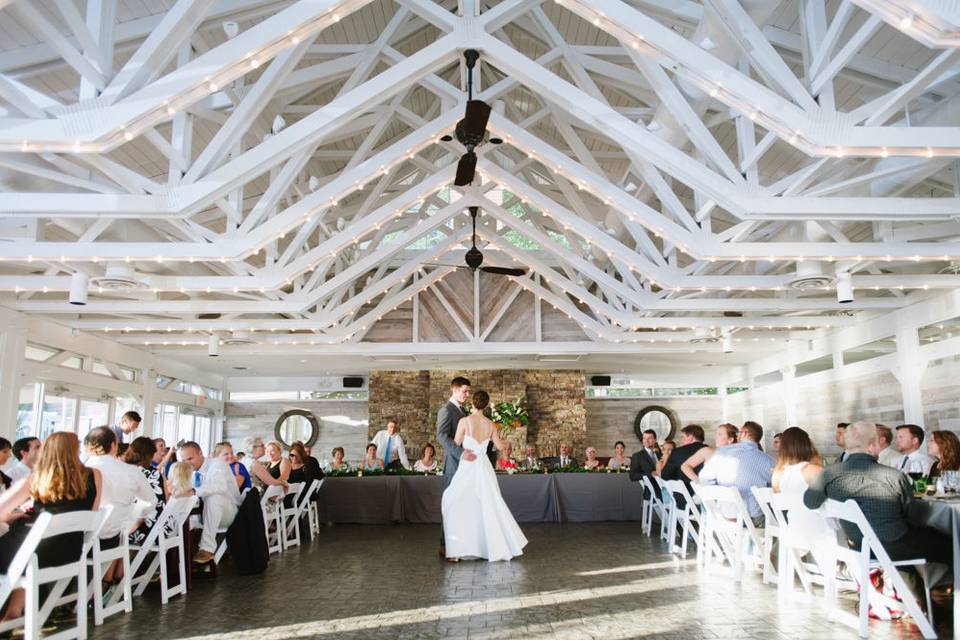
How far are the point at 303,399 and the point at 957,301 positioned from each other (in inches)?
567

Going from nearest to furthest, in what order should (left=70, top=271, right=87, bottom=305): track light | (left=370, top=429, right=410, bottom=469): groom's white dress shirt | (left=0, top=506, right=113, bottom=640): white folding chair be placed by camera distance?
(left=0, top=506, right=113, bottom=640): white folding chair, (left=70, top=271, right=87, bottom=305): track light, (left=370, top=429, right=410, bottom=469): groom's white dress shirt

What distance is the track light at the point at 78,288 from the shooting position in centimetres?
752

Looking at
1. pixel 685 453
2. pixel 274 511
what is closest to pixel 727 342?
pixel 685 453

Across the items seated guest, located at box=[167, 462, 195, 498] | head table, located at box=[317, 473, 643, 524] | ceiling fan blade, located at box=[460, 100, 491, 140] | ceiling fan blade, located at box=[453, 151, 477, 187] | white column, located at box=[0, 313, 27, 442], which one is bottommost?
head table, located at box=[317, 473, 643, 524]

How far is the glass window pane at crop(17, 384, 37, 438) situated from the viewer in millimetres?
10516

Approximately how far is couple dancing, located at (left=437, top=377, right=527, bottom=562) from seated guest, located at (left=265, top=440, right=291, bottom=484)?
7.38 ft

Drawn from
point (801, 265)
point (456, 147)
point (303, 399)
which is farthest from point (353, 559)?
point (303, 399)

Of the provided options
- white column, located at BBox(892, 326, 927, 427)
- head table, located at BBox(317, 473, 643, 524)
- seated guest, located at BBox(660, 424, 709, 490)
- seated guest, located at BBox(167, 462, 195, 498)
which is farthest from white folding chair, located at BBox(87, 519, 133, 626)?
white column, located at BBox(892, 326, 927, 427)

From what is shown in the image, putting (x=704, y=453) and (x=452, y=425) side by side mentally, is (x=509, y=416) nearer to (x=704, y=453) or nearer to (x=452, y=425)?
(x=704, y=453)

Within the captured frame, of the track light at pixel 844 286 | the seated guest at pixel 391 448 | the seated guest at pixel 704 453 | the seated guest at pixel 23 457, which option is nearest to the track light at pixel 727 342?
the track light at pixel 844 286

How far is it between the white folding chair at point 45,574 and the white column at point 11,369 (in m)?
6.88

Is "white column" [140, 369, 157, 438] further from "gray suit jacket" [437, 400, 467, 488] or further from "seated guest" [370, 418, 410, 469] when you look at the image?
"gray suit jacket" [437, 400, 467, 488]

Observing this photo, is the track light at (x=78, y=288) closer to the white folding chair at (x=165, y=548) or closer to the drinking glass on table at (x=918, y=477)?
the white folding chair at (x=165, y=548)

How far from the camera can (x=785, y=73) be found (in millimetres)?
4707
